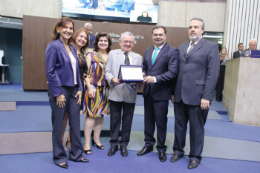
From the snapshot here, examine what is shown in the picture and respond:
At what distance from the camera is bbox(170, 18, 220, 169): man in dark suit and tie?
2.31 meters

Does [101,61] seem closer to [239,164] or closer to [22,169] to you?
[22,169]

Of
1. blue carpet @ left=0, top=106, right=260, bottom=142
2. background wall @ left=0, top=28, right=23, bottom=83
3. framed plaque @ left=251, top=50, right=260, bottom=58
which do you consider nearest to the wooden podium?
framed plaque @ left=251, top=50, right=260, bottom=58

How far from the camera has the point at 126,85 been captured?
265 cm

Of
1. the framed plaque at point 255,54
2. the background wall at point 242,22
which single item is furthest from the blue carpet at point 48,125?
the background wall at point 242,22

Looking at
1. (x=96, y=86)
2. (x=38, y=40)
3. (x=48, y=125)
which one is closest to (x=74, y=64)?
(x=96, y=86)

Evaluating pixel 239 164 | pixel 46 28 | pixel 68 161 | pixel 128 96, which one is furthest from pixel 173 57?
pixel 46 28

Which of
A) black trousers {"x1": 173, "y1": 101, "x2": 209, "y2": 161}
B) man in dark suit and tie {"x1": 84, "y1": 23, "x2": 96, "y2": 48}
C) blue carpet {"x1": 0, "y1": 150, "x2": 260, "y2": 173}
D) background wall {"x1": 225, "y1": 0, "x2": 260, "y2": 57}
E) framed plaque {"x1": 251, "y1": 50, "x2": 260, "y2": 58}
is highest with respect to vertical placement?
background wall {"x1": 225, "y1": 0, "x2": 260, "y2": 57}

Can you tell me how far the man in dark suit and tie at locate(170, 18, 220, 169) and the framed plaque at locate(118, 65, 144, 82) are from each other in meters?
0.48

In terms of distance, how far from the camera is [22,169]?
2.25 m

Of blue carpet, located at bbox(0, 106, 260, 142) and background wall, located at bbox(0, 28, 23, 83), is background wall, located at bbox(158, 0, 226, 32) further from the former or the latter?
background wall, located at bbox(0, 28, 23, 83)

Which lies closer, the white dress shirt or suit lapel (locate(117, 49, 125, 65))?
the white dress shirt

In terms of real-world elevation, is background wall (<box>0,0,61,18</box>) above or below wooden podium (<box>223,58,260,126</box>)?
above

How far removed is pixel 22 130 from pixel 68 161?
55.6 inches

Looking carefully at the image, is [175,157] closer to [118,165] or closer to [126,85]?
[118,165]
